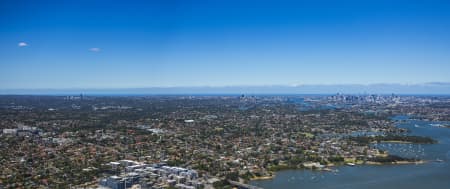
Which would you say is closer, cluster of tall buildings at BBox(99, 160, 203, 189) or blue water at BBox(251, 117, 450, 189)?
cluster of tall buildings at BBox(99, 160, 203, 189)

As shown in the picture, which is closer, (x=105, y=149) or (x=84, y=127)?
(x=105, y=149)

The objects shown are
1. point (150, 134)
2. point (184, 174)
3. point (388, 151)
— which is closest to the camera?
point (184, 174)

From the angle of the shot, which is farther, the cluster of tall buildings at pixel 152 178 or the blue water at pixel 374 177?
the blue water at pixel 374 177

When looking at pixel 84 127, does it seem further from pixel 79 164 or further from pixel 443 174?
pixel 443 174

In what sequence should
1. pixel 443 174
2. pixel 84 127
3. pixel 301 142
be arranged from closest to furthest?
1. pixel 443 174
2. pixel 301 142
3. pixel 84 127

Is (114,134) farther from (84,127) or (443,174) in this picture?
(443,174)

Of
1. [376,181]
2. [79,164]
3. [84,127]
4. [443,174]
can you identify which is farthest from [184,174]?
[84,127]

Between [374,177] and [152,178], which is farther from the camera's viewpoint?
[374,177]

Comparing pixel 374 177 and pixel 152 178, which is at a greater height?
pixel 152 178

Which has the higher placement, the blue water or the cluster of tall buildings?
the cluster of tall buildings

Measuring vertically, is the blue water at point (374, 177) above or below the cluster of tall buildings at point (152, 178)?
below
